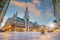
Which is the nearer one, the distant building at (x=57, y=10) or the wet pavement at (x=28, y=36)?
the wet pavement at (x=28, y=36)

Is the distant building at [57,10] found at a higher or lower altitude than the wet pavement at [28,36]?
higher

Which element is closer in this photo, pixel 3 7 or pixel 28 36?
pixel 28 36

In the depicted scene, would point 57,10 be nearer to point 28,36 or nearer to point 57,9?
point 57,9

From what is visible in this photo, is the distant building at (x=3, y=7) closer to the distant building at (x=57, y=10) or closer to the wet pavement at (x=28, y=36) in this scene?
the wet pavement at (x=28, y=36)

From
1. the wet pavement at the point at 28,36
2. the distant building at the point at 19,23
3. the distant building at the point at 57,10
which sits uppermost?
Result: the distant building at the point at 57,10

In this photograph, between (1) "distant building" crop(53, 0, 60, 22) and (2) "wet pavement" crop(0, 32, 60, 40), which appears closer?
(2) "wet pavement" crop(0, 32, 60, 40)

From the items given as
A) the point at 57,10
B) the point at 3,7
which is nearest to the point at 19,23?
the point at 3,7

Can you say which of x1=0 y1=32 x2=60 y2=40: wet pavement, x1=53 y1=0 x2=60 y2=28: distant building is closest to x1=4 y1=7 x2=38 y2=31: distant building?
x1=0 y1=32 x2=60 y2=40: wet pavement

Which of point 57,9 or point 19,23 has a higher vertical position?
point 57,9

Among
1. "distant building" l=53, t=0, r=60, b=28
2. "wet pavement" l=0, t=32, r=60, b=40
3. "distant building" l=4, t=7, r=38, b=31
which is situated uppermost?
"distant building" l=53, t=0, r=60, b=28

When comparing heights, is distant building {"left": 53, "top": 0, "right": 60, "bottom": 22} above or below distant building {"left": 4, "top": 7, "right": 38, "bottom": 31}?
above

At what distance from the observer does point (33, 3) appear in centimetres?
379

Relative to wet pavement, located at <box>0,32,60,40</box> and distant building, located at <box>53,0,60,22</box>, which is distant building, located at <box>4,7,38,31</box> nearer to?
wet pavement, located at <box>0,32,60,40</box>

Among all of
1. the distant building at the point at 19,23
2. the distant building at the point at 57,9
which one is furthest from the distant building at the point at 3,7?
the distant building at the point at 57,9
